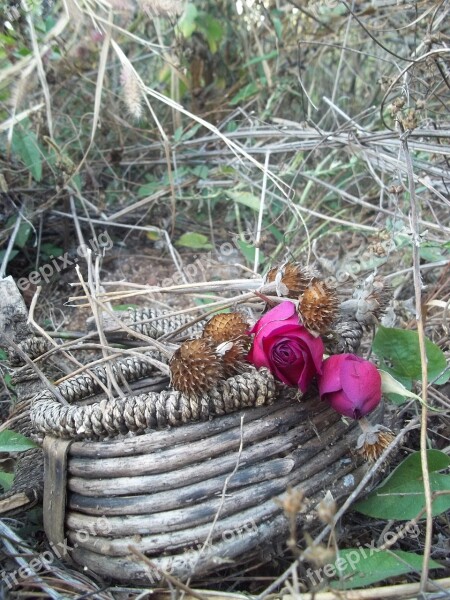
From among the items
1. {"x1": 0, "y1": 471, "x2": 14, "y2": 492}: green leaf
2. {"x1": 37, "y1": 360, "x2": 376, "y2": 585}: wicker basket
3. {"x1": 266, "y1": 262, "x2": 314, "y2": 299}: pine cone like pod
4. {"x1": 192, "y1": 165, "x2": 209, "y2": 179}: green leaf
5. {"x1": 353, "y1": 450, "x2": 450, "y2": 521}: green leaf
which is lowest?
{"x1": 353, "y1": 450, "x2": 450, "y2": 521}: green leaf

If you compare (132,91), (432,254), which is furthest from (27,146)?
(432,254)

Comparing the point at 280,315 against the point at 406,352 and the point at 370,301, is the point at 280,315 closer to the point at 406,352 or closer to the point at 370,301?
the point at 370,301

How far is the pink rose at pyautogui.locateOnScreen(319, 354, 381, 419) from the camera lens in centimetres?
75

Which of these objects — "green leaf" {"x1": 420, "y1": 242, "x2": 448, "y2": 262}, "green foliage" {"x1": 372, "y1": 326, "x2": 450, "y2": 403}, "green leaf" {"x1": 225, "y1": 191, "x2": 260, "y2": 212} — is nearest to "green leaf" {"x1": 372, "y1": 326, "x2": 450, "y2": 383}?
"green foliage" {"x1": 372, "y1": 326, "x2": 450, "y2": 403}

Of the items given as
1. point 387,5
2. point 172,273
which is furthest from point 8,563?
point 387,5

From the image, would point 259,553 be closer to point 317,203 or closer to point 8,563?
point 8,563

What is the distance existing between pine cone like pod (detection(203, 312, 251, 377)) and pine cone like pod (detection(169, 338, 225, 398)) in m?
0.03

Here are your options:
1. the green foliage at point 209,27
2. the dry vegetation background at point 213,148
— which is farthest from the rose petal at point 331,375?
the green foliage at point 209,27

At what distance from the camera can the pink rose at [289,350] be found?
75 cm

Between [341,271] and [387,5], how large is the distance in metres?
0.88

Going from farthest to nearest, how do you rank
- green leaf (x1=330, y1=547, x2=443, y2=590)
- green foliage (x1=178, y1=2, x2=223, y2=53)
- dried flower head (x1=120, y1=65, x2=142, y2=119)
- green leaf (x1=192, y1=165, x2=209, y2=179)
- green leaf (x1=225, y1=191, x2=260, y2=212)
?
green foliage (x1=178, y1=2, x2=223, y2=53) < green leaf (x1=192, y1=165, x2=209, y2=179) < green leaf (x1=225, y1=191, x2=260, y2=212) < dried flower head (x1=120, y1=65, x2=142, y2=119) < green leaf (x1=330, y1=547, x2=443, y2=590)

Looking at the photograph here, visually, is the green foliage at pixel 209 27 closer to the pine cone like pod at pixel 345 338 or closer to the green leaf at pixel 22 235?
the green leaf at pixel 22 235

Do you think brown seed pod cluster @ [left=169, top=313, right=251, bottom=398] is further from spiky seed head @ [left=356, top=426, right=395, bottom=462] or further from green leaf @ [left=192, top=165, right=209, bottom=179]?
green leaf @ [left=192, top=165, right=209, bottom=179]

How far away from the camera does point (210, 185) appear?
1879mm
